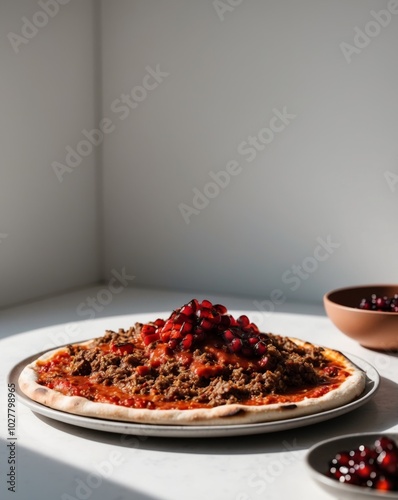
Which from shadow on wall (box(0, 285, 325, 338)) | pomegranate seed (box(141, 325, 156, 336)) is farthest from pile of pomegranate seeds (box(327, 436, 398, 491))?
shadow on wall (box(0, 285, 325, 338))

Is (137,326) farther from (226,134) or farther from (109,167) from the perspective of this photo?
(109,167)

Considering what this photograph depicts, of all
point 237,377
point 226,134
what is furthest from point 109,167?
point 237,377

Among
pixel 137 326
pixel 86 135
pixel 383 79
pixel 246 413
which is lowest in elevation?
pixel 246 413

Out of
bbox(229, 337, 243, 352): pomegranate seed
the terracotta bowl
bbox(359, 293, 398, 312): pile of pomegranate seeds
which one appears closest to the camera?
bbox(229, 337, 243, 352): pomegranate seed

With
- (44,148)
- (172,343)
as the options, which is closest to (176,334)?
(172,343)

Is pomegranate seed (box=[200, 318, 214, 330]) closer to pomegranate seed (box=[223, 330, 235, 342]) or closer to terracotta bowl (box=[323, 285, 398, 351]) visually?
pomegranate seed (box=[223, 330, 235, 342])

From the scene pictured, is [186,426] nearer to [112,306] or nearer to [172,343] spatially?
[172,343]
